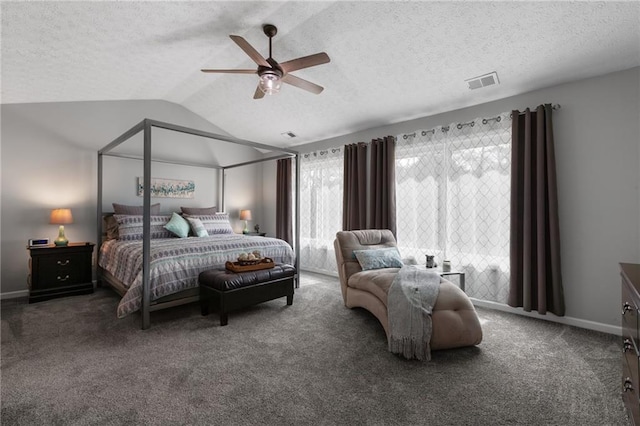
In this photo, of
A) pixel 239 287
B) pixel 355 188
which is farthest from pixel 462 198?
pixel 239 287

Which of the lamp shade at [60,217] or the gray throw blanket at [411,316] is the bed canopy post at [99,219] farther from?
the gray throw blanket at [411,316]

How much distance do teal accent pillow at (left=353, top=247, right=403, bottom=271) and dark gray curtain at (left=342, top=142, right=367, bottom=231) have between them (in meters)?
1.22

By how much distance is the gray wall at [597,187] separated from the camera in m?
2.78

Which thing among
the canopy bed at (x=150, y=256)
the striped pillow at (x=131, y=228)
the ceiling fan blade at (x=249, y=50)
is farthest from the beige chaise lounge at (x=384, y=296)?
the striped pillow at (x=131, y=228)

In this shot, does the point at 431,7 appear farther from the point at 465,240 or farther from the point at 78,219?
the point at 78,219


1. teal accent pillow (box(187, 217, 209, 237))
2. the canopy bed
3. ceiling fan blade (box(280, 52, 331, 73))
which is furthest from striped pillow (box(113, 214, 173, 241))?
ceiling fan blade (box(280, 52, 331, 73))

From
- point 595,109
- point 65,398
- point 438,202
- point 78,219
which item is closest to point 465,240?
point 438,202

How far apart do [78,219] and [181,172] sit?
1.67 m

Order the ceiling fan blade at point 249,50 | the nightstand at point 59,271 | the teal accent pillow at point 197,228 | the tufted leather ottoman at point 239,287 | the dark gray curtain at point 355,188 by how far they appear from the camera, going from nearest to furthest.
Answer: the ceiling fan blade at point 249,50
the tufted leather ottoman at point 239,287
the nightstand at point 59,271
the teal accent pillow at point 197,228
the dark gray curtain at point 355,188

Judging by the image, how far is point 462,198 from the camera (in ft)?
12.4

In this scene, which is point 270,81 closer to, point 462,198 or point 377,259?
point 377,259

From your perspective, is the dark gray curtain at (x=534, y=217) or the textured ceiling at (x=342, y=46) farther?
the dark gray curtain at (x=534, y=217)

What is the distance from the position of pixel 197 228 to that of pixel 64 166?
1.96 metres

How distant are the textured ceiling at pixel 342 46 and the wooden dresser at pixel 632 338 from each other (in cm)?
206
